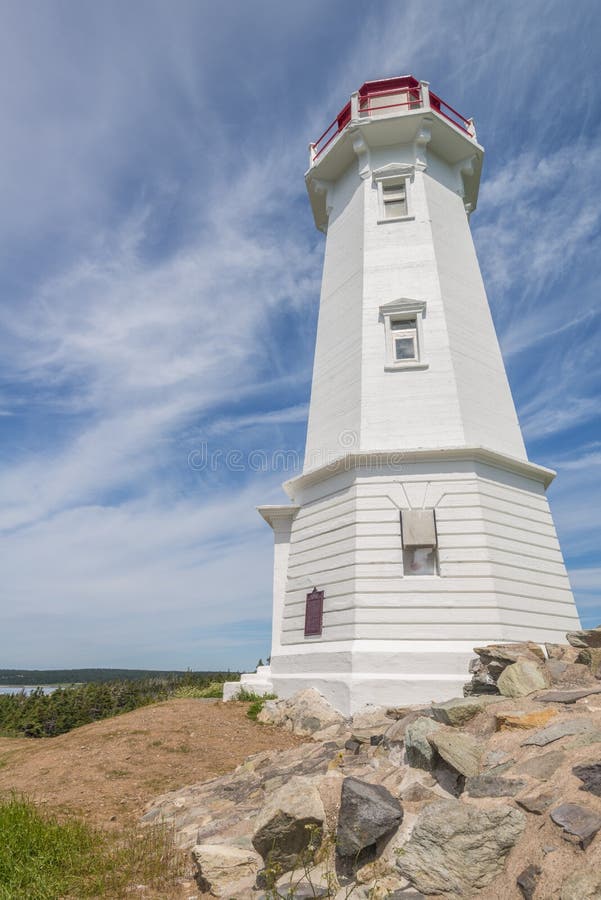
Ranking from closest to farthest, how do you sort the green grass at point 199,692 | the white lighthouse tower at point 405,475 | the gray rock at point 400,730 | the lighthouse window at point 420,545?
the gray rock at point 400,730 → the white lighthouse tower at point 405,475 → the lighthouse window at point 420,545 → the green grass at point 199,692

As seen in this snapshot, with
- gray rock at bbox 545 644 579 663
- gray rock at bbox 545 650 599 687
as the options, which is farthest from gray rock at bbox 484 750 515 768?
gray rock at bbox 545 644 579 663

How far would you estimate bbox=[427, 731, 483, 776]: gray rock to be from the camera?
5293mm

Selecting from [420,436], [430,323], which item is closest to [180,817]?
[420,436]

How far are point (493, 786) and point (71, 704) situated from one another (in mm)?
17485

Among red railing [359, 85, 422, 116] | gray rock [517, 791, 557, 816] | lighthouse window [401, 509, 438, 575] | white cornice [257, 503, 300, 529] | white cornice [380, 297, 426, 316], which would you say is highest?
red railing [359, 85, 422, 116]

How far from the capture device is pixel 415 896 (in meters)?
4.07

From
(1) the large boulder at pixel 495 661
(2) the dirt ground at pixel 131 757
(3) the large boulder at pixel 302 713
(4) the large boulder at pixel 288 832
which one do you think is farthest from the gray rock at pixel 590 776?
(3) the large boulder at pixel 302 713

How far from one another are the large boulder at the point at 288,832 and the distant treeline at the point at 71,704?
11.6m

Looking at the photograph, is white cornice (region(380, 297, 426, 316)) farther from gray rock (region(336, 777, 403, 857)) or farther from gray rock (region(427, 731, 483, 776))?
gray rock (region(336, 777, 403, 857))

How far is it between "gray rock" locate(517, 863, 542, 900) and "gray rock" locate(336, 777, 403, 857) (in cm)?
118

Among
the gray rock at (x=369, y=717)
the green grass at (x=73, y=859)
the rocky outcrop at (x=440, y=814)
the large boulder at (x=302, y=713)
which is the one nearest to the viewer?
the rocky outcrop at (x=440, y=814)

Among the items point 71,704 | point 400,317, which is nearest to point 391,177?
point 400,317

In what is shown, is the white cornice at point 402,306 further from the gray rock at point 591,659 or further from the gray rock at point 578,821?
the gray rock at point 578,821

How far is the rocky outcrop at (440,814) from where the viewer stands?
13.1 ft
